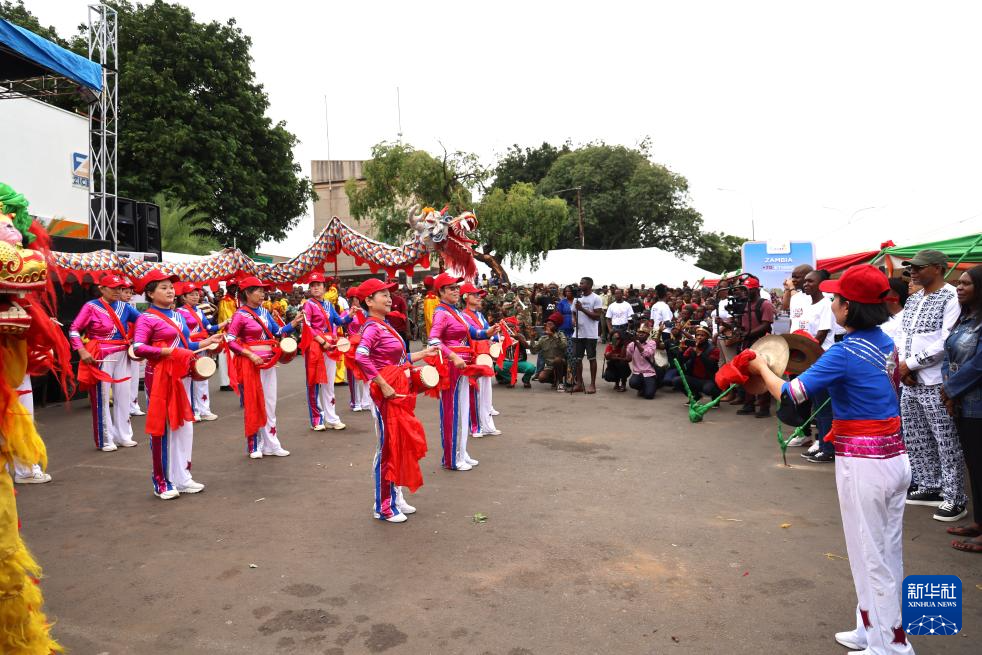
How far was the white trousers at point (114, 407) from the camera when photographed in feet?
25.8

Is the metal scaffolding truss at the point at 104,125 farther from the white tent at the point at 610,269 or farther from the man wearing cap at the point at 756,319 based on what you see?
the white tent at the point at 610,269

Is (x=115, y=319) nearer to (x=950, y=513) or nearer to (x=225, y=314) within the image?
(x=225, y=314)

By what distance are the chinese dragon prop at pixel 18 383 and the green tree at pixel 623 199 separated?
39.6 metres

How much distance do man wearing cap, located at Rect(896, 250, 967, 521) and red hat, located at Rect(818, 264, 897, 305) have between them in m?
2.31

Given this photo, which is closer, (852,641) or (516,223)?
(852,641)

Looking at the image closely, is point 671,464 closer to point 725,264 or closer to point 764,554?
point 764,554

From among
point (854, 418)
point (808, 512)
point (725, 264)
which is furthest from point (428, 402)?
point (725, 264)

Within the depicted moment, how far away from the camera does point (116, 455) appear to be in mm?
7703

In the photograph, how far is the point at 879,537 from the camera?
312 centimetres

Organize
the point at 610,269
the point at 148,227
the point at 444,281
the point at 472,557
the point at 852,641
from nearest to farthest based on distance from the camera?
the point at 852,641
the point at 472,557
the point at 444,281
the point at 148,227
the point at 610,269

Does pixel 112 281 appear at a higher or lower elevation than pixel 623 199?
lower

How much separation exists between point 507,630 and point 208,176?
81.2 feet

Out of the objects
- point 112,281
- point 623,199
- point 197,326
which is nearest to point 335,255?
point 197,326

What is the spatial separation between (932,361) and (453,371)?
411 cm
